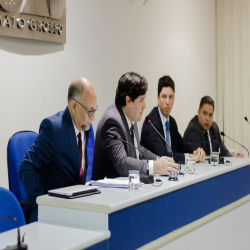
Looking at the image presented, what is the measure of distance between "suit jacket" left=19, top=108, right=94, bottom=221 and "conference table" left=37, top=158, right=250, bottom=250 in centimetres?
50

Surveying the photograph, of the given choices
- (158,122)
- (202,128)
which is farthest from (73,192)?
(202,128)

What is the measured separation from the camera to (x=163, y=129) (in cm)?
379

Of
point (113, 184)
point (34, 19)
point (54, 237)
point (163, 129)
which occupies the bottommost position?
point (54, 237)

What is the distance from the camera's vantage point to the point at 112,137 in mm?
2699

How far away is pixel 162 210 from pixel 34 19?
2221mm

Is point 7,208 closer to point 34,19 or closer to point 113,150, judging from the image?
point 113,150

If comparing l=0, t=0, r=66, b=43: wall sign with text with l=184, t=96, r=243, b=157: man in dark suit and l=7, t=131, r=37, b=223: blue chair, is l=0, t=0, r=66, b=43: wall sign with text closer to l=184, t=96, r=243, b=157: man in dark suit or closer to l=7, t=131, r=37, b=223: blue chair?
l=7, t=131, r=37, b=223: blue chair

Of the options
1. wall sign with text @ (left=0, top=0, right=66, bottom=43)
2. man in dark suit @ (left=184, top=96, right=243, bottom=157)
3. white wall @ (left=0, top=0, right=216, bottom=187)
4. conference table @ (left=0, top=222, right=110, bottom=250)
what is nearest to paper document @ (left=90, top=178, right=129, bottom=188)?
conference table @ (left=0, top=222, right=110, bottom=250)

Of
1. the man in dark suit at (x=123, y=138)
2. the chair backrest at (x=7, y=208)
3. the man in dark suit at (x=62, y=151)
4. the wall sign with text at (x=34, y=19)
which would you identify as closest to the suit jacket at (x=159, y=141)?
the man in dark suit at (x=123, y=138)

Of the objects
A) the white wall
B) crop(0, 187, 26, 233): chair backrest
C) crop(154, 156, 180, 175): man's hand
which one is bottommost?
crop(0, 187, 26, 233): chair backrest

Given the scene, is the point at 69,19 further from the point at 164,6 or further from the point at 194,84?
the point at 194,84

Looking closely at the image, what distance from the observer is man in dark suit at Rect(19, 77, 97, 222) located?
8.11 ft

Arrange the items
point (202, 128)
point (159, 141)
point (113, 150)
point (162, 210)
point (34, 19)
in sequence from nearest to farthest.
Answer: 1. point (162, 210)
2. point (113, 150)
3. point (159, 141)
4. point (34, 19)
5. point (202, 128)

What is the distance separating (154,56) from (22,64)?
85.6 inches
